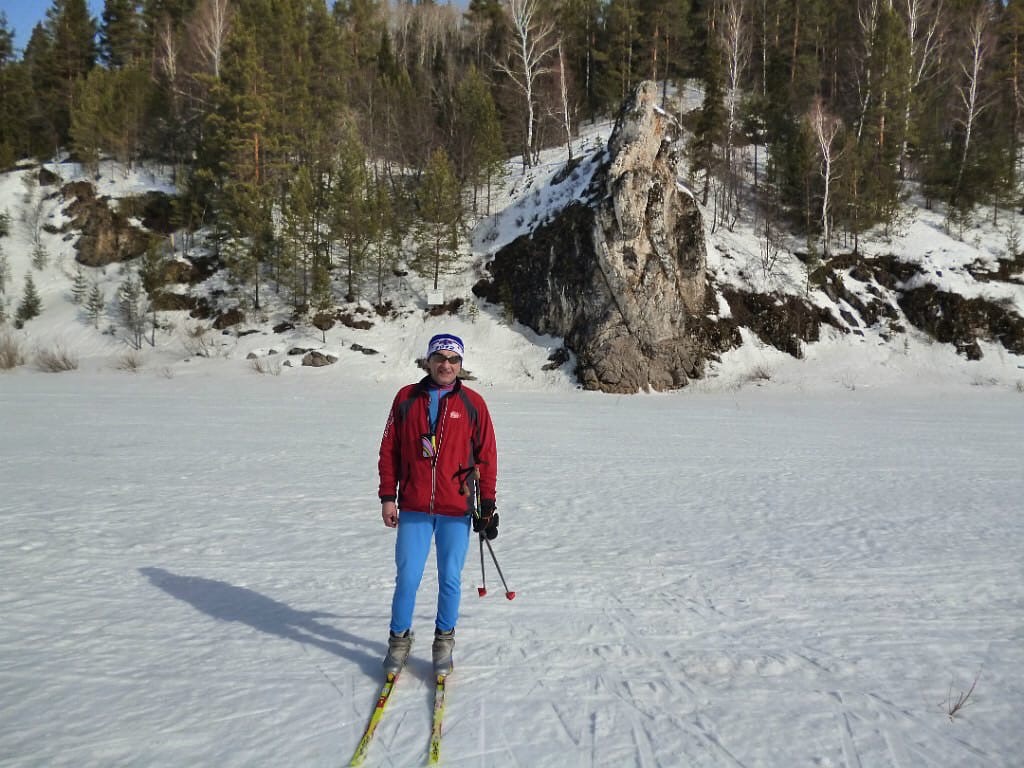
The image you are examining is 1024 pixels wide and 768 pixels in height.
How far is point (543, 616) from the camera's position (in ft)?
13.8

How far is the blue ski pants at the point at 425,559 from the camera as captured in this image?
3.25 metres

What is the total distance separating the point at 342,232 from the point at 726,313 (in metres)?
19.1

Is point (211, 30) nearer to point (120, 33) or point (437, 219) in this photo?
point (120, 33)

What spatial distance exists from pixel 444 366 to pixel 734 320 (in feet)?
80.0

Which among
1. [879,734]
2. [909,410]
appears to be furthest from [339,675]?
[909,410]

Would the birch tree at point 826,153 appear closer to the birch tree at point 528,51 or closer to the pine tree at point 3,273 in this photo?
the birch tree at point 528,51

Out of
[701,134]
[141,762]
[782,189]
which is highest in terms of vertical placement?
[701,134]

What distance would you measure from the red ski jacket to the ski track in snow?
1151 mm

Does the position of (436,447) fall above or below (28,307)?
below

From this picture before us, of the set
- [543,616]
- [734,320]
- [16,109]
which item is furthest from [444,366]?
[16,109]

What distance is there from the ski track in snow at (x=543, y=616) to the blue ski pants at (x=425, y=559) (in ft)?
1.38

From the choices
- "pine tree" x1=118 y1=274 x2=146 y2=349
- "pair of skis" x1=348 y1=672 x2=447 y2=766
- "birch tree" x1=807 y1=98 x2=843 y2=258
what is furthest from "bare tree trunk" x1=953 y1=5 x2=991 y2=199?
"pine tree" x1=118 y1=274 x2=146 y2=349

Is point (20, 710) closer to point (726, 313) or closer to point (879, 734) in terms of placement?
point (879, 734)

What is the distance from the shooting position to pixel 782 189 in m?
30.1
